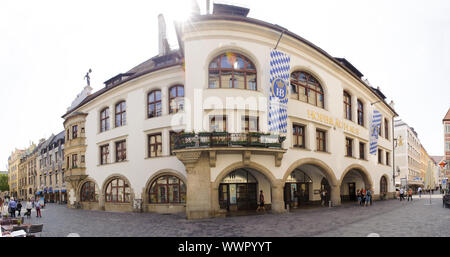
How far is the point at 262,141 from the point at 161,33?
18.5 metres

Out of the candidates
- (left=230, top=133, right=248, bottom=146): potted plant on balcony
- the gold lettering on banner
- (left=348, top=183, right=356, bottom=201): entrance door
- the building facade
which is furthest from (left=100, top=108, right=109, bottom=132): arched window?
(left=348, top=183, right=356, bottom=201): entrance door

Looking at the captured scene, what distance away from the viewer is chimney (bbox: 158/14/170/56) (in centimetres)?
3012

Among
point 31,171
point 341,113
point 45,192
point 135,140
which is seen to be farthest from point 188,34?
point 31,171

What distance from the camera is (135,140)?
2555 cm

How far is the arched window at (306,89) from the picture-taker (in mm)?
23250

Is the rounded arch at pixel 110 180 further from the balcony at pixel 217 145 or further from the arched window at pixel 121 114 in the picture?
the balcony at pixel 217 145

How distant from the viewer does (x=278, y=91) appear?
20500mm

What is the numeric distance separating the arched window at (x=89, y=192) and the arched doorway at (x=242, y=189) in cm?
1532

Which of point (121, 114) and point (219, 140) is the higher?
point (121, 114)

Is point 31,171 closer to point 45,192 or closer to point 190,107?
point 45,192

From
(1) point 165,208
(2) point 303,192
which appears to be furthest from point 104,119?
(2) point 303,192

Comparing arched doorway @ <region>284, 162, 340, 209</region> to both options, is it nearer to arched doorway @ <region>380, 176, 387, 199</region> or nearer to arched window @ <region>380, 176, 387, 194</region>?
arched doorway @ <region>380, 176, 387, 199</region>

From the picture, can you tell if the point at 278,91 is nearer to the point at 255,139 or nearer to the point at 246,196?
the point at 255,139

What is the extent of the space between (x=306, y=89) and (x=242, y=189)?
9.34 metres
